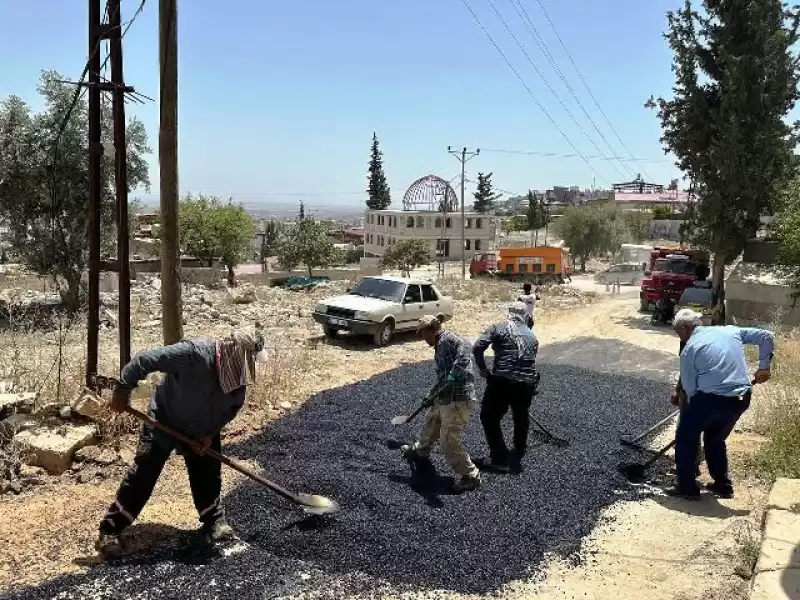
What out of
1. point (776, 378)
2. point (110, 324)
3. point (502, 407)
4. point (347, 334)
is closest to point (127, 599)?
point (502, 407)

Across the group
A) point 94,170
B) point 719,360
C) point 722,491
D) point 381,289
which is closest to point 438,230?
point 381,289

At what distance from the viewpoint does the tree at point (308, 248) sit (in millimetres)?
37219

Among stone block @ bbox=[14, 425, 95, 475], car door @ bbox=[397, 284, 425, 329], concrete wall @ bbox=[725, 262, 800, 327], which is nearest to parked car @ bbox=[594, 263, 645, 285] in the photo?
concrete wall @ bbox=[725, 262, 800, 327]

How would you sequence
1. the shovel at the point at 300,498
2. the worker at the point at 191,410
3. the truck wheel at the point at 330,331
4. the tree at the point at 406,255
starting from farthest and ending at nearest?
1. the tree at the point at 406,255
2. the truck wheel at the point at 330,331
3. the shovel at the point at 300,498
4. the worker at the point at 191,410

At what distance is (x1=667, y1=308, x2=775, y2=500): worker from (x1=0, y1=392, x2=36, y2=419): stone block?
19.5 ft

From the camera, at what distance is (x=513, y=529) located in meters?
5.02

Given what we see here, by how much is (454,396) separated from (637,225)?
5804 cm

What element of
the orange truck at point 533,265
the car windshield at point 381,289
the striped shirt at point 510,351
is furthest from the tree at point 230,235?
the striped shirt at point 510,351

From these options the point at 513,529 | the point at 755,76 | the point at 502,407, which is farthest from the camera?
the point at 755,76

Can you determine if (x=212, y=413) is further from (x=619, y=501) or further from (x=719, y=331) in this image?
(x=719, y=331)

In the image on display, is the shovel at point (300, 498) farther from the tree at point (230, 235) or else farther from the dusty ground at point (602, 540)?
the tree at point (230, 235)

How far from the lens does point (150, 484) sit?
15.0 ft

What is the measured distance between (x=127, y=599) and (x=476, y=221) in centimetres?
6495

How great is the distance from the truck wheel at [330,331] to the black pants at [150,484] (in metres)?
9.41
